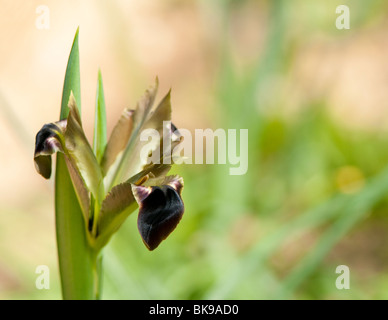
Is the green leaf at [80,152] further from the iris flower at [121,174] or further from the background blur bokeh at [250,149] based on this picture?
the background blur bokeh at [250,149]

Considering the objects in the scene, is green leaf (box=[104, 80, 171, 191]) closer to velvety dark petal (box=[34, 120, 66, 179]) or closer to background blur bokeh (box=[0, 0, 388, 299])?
velvety dark petal (box=[34, 120, 66, 179])

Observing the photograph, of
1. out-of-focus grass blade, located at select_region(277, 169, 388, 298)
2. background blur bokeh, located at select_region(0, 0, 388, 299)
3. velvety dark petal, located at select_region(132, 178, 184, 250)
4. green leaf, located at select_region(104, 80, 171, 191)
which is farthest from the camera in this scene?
background blur bokeh, located at select_region(0, 0, 388, 299)

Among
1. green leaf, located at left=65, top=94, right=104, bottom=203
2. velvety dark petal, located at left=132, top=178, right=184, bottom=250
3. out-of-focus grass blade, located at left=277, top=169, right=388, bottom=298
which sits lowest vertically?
out-of-focus grass blade, located at left=277, top=169, right=388, bottom=298

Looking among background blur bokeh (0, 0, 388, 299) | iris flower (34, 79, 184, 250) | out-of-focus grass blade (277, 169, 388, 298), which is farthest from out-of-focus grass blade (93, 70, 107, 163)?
out-of-focus grass blade (277, 169, 388, 298)

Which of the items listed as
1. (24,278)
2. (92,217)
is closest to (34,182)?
(24,278)

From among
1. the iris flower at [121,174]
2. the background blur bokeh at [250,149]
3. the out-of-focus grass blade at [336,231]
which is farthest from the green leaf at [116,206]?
the out-of-focus grass blade at [336,231]

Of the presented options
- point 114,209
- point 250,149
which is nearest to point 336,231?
point 250,149
